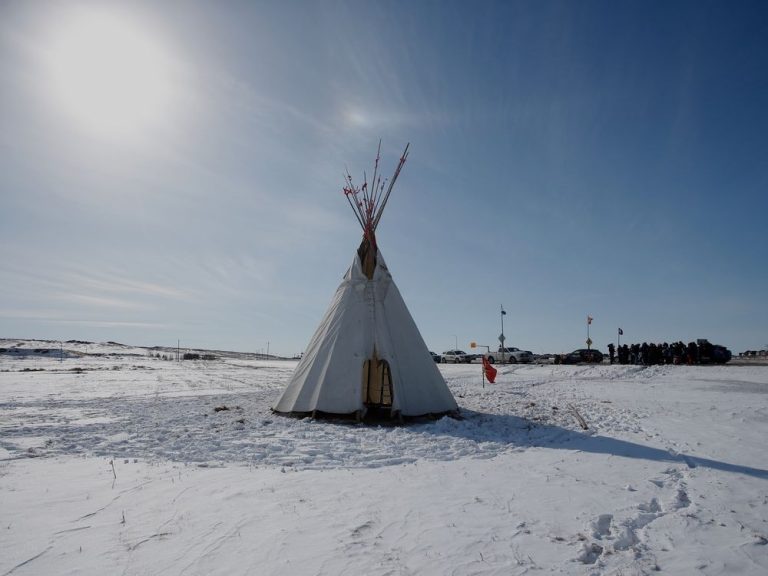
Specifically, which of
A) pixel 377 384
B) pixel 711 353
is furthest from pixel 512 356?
pixel 377 384

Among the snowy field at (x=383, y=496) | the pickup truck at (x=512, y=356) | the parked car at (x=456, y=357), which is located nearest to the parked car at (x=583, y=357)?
the pickup truck at (x=512, y=356)

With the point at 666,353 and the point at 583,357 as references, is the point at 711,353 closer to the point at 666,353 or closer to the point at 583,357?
the point at 666,353

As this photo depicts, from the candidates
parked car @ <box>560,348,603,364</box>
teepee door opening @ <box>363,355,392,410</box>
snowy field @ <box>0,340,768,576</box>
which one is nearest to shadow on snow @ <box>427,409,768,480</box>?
snowy field @ <box>0,340,768,576</box>

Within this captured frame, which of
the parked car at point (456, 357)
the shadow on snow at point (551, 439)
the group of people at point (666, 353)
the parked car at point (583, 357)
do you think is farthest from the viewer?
the parked car at point (456, 357)

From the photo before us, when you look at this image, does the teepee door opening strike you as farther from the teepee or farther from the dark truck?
the dark truck

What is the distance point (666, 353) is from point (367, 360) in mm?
26295

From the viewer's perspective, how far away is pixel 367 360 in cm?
965

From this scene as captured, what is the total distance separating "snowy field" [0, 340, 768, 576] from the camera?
10.6ft

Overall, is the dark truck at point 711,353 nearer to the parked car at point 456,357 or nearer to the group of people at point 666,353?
the group of people at point 666,353

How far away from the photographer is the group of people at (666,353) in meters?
26.9

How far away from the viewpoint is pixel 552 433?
8.27m

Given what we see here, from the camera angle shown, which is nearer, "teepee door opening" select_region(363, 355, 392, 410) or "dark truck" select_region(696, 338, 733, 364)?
"teepee door opening" select_region(363, 355, 392, 410)

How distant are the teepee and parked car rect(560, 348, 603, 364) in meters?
27.6

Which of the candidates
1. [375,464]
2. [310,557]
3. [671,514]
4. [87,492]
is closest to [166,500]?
[87,492]
